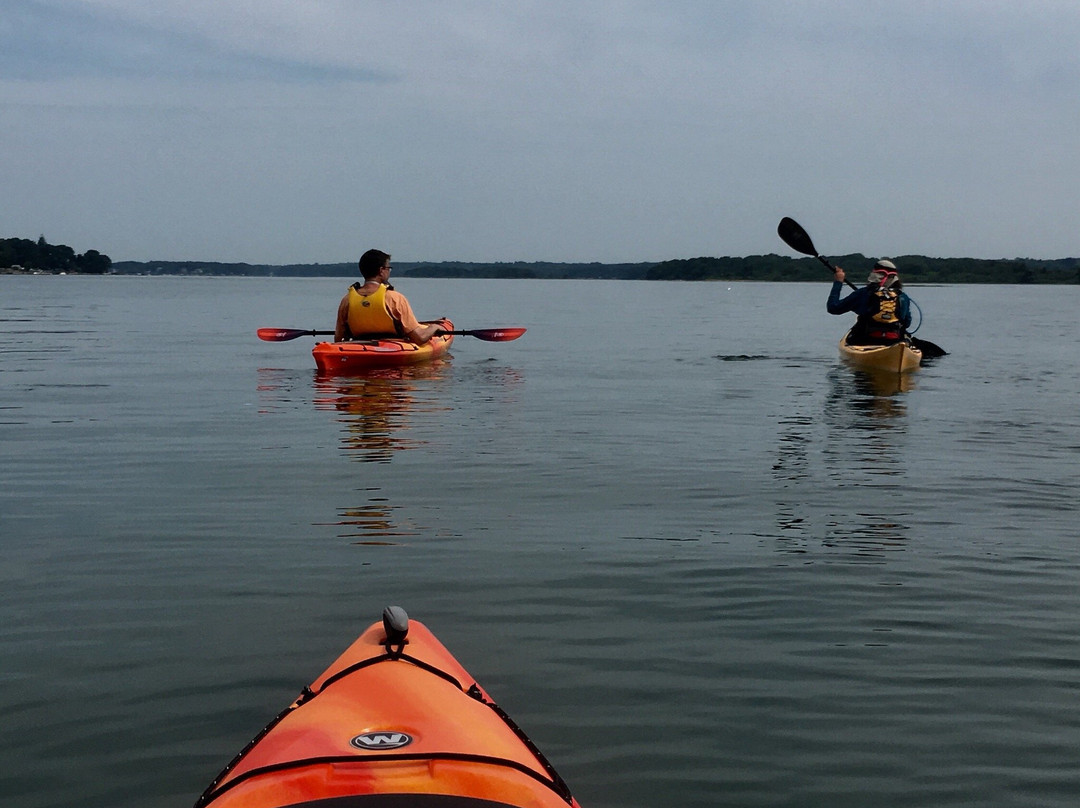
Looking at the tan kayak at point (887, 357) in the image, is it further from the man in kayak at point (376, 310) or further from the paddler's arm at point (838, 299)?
the man in kayak at point (376, 310)

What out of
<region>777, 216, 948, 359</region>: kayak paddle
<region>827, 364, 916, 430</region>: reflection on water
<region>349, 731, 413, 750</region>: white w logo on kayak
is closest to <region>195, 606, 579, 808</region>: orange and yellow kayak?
<region>349, 731, 413, 750</region>: white w logo on kayak

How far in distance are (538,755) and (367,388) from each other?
14.5 m

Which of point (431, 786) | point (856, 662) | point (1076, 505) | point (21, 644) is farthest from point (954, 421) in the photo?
point (431, 786)

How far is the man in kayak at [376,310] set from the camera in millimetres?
17734

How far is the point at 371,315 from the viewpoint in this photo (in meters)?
18.3

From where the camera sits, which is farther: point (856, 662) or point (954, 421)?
point (954, 421)

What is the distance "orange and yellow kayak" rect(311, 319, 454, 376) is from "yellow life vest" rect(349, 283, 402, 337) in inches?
6.6

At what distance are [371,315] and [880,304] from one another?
339 inches

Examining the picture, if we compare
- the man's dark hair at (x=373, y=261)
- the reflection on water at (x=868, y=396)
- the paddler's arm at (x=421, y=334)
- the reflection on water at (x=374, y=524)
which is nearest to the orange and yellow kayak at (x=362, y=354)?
the paddler's arm at (x=421, y=334)

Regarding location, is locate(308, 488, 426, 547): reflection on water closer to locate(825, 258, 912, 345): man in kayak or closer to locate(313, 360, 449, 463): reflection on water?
locate(313, 360, 449, 463): reflection on water

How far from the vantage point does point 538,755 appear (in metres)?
3.65

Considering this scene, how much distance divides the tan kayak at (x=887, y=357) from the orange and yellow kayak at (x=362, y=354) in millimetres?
7798

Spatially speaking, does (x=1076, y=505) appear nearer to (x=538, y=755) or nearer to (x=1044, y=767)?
(x=1044, y=767)

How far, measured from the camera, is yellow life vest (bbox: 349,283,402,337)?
59.5 ft
